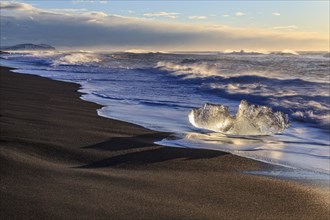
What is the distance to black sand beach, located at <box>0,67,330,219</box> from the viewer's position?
3.23m

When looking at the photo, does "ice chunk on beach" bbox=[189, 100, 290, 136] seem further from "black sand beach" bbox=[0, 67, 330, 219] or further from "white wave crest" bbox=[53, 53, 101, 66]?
"white wave crest" bbox=[53, 53, 101, 66]

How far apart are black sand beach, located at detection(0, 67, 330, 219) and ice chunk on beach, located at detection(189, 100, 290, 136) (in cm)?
154

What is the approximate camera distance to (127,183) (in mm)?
Result: 3893

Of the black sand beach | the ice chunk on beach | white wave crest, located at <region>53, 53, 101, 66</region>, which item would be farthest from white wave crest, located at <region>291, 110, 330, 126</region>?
white wave crest, located at <region>53, 53, 101, 66</region>

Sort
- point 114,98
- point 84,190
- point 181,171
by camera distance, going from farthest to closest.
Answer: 1. point 114,98
2. point 181,171
3. point 84,190

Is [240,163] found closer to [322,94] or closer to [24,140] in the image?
[24,140]

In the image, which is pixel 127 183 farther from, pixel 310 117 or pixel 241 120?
pixel 310 117

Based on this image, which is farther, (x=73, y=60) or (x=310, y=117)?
(x=73, y=60)

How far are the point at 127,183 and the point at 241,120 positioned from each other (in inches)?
145

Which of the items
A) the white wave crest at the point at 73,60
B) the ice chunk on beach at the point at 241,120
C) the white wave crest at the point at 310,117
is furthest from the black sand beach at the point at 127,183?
the white wave crest at the point at 73,60

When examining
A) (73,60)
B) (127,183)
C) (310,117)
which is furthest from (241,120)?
(73,60)

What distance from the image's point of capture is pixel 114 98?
12531 mm

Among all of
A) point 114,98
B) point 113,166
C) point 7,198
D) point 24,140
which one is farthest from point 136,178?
point 114,98

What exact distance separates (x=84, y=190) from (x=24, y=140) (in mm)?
1710
